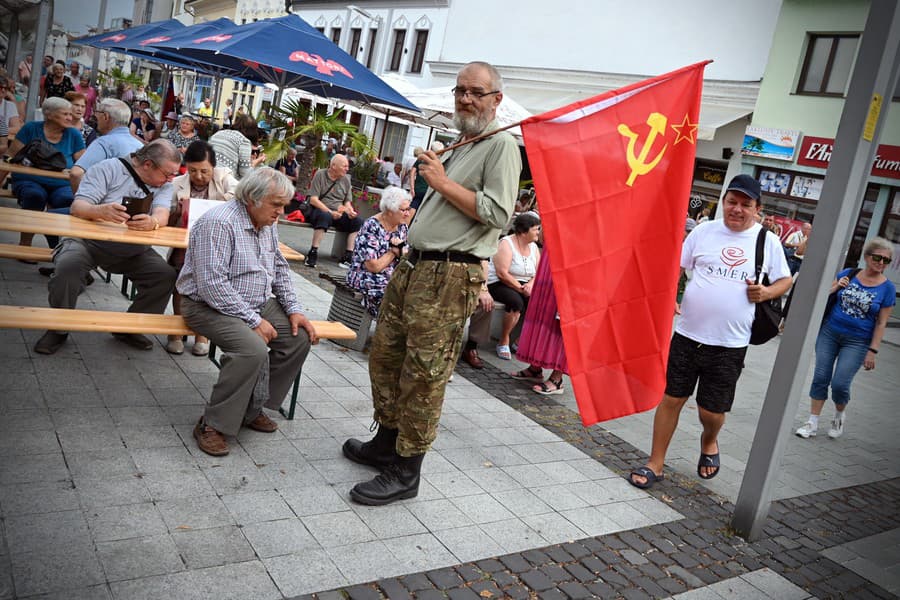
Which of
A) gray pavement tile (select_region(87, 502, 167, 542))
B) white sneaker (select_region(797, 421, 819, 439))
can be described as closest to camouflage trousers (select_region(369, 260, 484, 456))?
gray pavement tile (select_region(87, 502, 167, 542))

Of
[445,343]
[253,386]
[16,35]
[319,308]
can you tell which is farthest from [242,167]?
[445,343]

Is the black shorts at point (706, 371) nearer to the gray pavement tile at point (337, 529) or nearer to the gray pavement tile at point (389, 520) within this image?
the gray pavement tile at point (389, 520)

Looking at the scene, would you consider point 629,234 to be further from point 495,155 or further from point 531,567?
point 531,567

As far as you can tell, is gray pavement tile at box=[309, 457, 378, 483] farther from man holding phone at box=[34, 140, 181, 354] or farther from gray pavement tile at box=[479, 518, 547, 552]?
man holding phone at box=[34, 140, 181, 354]

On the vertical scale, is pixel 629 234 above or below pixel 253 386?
above

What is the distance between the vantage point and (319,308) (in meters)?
7.80

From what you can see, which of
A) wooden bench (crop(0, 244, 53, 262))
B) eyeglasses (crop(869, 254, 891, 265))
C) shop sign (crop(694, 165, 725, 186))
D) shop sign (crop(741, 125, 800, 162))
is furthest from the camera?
shop sign (crop(694, 165, 725, 186))

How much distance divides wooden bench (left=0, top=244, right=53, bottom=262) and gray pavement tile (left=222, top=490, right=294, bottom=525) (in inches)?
103

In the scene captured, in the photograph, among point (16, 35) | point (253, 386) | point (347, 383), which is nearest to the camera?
point (253, 386)

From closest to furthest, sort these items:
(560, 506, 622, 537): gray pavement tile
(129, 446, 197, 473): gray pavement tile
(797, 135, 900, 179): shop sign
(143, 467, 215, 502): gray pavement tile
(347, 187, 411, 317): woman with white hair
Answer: (143, 467, 215, 502): gray pavement tile
(129, 446, 197, 473): gray pavement tile
(560, 506, 622, 537): gray pavement tile
(347, 187, 411, 317): woman with white hair
(797, 135, 900, 179): shop sign

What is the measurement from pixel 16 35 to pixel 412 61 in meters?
24.6

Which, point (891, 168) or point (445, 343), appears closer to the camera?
point (445, 343)

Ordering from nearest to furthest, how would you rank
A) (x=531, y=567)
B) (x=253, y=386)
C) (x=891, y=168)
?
(x=531, y=567), (x=253, y=386), (x=891, y=168)

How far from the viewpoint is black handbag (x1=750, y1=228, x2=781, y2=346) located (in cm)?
472
